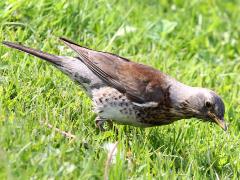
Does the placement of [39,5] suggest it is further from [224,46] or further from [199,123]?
[224,46]

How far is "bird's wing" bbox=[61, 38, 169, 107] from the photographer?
7055mm

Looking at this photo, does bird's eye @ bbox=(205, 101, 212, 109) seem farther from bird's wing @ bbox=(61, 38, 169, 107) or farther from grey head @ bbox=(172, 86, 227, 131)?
bird's wing @ bbox=(61, 38, 169, 107)

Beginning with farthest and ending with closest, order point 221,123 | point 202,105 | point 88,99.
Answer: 1. point 88,99
2. point 202,105
3. point 221,123

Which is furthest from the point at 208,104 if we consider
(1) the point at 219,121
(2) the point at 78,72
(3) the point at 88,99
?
(2) the point at 78,72

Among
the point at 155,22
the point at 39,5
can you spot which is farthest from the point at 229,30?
the point at 39,5

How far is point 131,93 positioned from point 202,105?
0.69 m

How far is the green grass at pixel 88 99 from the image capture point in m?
5.65

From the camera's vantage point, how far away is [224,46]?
10102 millimetres

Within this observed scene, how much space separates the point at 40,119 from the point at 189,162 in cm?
137

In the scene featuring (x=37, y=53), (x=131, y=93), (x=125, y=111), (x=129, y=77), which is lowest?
(x=125, y=111)

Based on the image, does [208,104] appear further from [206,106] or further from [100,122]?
[100,122]

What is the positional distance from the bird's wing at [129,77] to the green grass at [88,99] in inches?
12.8

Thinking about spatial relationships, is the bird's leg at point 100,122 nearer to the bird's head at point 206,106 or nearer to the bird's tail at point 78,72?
the bird's tail at point 78,72

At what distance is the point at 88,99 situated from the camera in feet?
24.1
